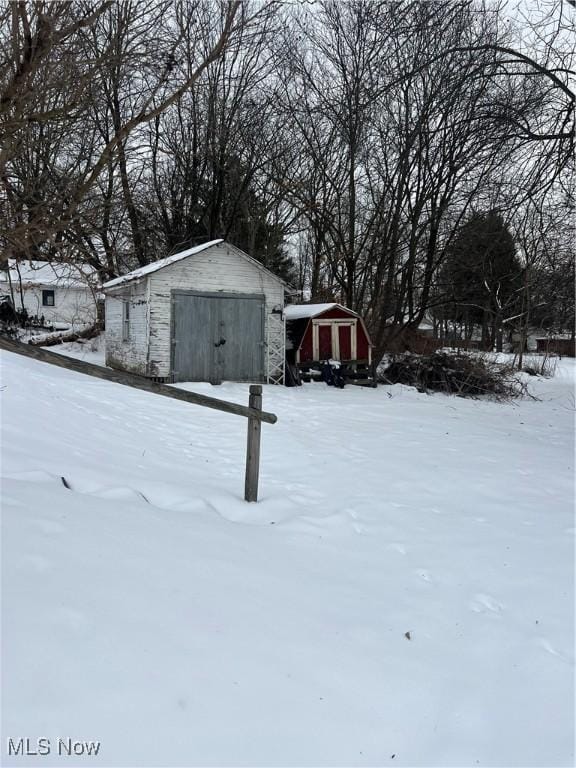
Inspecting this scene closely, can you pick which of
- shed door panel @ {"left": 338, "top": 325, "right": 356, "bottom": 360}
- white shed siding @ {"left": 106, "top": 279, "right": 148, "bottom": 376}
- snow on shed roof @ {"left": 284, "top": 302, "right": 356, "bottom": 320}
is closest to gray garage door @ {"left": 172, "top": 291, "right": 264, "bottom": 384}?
white shed siding @ {"left": 106, "top": 279, "right": 148, "bottom": 376}

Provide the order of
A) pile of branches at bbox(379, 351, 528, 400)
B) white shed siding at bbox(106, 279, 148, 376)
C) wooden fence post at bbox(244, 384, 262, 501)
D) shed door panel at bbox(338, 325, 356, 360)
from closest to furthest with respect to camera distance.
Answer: wooden fence post at bbox(244, 384, 262, 501), white shed siding at bbox(106, 279, 148, 376), pile of branches at bbox(379, 351, 528, 400), shed door panel at bbox(338, 325, 356, 360)

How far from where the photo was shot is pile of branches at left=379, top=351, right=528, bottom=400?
16984mm

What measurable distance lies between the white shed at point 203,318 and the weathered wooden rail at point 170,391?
31.3ft

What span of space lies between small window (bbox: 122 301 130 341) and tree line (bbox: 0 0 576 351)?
6.30 ft

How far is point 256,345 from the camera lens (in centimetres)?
1602

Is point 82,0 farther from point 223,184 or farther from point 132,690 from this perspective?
point 223,184

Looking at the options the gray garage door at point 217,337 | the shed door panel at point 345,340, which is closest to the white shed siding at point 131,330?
the gray garage door at point 217,337

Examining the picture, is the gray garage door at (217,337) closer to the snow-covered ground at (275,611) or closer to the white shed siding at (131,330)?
the white shed siding at (131,330)

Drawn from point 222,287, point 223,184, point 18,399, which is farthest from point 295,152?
point 18,399

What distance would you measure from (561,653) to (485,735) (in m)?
1.06

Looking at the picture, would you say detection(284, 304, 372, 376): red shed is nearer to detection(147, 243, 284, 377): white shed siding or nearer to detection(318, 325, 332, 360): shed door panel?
detection(318, 325, 332, 360): shed door panel

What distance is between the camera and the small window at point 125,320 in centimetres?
1619

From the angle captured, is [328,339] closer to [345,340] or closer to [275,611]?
[345,340]

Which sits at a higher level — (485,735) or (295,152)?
(295,152)
